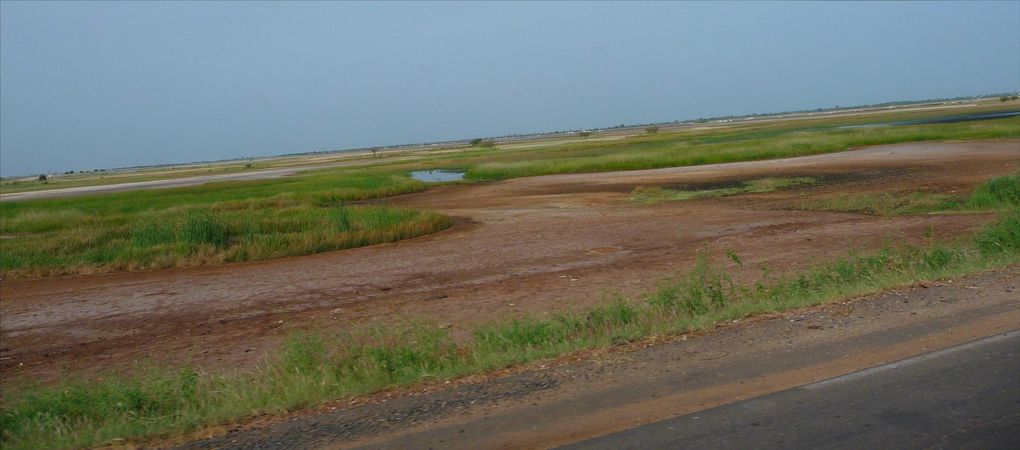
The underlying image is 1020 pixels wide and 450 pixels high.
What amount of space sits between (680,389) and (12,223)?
1548 inches

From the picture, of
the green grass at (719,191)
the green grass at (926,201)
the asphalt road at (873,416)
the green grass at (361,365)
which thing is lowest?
the green grass at (719,191)

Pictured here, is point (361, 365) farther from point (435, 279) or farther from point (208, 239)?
point (208, 239)

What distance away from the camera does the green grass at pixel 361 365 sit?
24.1ft

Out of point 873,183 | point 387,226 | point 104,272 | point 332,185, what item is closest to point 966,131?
point 873,183

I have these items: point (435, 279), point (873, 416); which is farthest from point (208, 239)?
point (873, 416)

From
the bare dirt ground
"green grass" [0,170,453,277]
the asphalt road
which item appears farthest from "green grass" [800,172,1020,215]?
the asphalt road

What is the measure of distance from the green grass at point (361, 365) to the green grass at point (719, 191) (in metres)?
22.3

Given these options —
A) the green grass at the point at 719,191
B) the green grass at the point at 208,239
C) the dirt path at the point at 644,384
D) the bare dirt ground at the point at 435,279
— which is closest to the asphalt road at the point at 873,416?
the dirt path at the point at 644,384

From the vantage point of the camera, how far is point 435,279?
1908 centimetres

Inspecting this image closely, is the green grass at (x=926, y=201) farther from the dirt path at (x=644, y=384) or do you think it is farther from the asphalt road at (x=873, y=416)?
the asphalt road at (x=873, y=416)

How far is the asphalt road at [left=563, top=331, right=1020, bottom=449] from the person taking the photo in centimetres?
548

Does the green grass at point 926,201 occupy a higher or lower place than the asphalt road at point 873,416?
lower

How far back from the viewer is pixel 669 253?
67.2ft

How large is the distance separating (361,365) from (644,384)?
10.1ft
